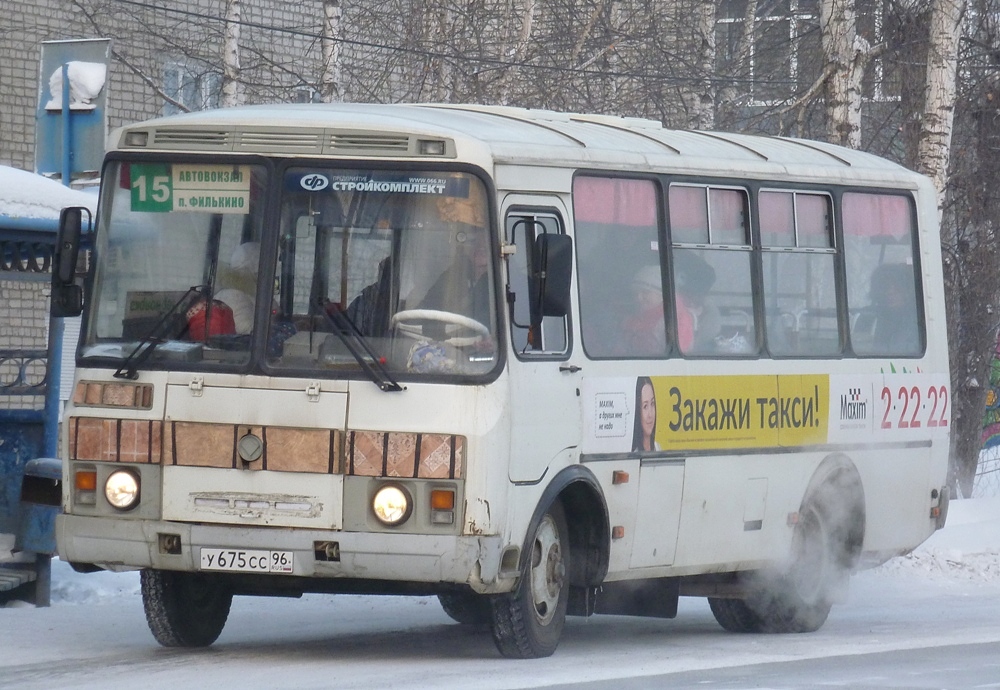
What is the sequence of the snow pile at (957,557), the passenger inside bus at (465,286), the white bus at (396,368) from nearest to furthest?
the white bus at (396,368)
the passenger inside bus at (465,286)
the snow pile at (957,557)

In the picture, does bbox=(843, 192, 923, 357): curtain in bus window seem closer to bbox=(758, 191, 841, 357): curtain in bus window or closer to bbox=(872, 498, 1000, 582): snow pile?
bbox=(758, 191, 841, 357): curtain in bus window

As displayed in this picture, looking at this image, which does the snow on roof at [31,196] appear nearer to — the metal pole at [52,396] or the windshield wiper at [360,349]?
the metal pole at [52,396]

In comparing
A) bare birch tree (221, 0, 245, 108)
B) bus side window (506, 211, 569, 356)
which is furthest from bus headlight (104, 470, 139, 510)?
bare birch tree (221, 0, 245, 108)

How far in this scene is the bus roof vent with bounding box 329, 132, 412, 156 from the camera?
27.7ft

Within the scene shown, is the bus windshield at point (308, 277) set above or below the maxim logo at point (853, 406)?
above

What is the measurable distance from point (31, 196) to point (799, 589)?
4921 mm

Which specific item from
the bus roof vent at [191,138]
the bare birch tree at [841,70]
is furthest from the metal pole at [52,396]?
the bare birch tree at [841,70]

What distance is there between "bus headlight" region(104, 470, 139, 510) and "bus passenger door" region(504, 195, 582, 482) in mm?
1682

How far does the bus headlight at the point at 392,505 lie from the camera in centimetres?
816

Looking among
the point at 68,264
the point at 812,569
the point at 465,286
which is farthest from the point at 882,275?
the point at 68,264

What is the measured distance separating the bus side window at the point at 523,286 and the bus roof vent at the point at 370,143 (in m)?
0.58

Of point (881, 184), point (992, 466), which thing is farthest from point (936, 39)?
point (992, 466)

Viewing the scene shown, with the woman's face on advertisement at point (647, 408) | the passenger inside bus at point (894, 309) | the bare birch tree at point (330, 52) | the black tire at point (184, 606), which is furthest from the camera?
the bare birch tree at point (330, 52)

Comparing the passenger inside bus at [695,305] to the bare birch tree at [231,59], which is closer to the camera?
the passenger inside bus at [695,305]
